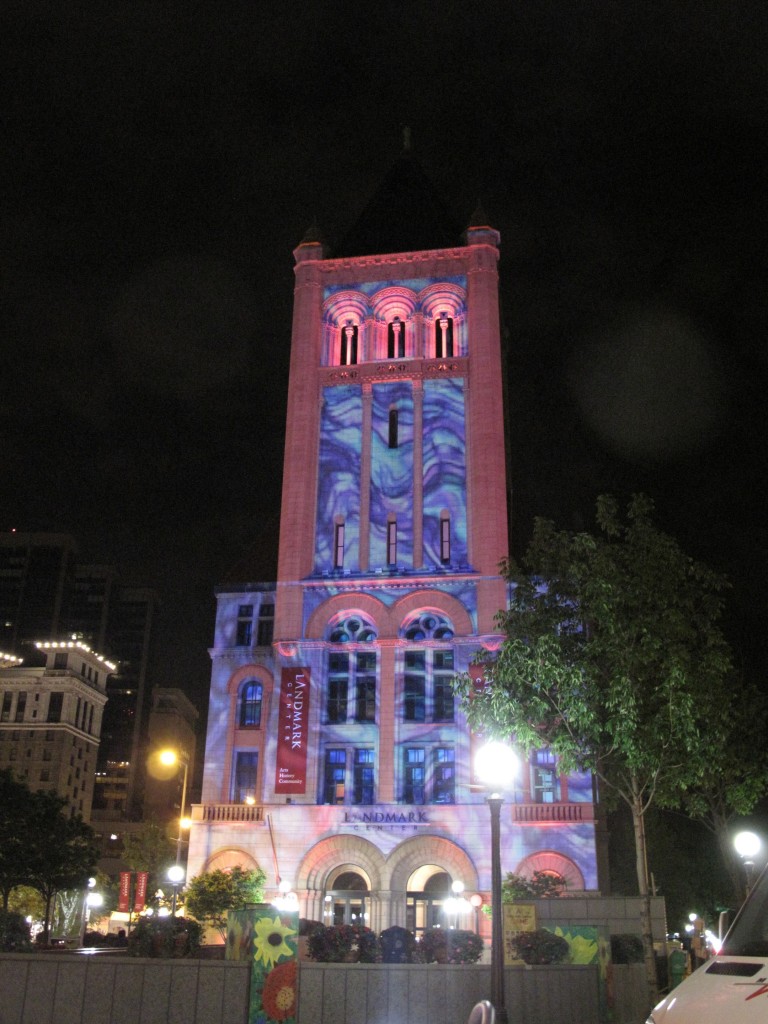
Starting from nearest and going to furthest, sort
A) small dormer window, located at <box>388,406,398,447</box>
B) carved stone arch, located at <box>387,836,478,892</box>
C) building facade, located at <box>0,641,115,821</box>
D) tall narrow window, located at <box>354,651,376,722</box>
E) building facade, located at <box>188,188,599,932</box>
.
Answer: carved stone arch, located at <box>387,836,478,892</box>, building facade, located at <box>188,188,599,932</box>, tall narrow window, located at <box>354,651,376,722</box>, small dormer window, located at <box>388,406,398,447</box>, building facade, located at <box>0,641,115,821</box>

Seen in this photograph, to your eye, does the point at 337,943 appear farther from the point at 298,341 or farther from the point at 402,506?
the point at 298,341

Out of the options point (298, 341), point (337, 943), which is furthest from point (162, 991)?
point (298, 341)

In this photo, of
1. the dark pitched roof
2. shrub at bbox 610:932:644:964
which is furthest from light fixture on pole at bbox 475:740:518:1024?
the dark pitched roof

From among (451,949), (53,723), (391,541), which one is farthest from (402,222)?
(53,723)

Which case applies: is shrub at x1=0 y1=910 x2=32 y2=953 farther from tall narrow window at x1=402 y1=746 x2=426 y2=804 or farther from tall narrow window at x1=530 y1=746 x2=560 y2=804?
tall narrow window at x1=530 y1=746 x2=560 y2=804

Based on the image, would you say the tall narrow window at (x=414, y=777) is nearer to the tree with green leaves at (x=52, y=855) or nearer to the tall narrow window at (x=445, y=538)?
the tall narrow window at (x=445, y=538)

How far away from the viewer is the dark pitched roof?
60500mm

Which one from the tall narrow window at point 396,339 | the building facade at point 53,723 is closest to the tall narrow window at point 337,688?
the tall narrow window at point 396,339

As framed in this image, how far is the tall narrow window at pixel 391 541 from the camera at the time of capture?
5335 cm

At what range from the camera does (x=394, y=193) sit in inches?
2554

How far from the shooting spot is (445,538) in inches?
2100

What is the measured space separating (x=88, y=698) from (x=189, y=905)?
96.8 metres

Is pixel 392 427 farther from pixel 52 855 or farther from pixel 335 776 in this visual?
pixel 52 855

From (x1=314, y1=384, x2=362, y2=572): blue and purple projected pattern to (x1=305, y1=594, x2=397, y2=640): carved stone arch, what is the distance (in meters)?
2.15
